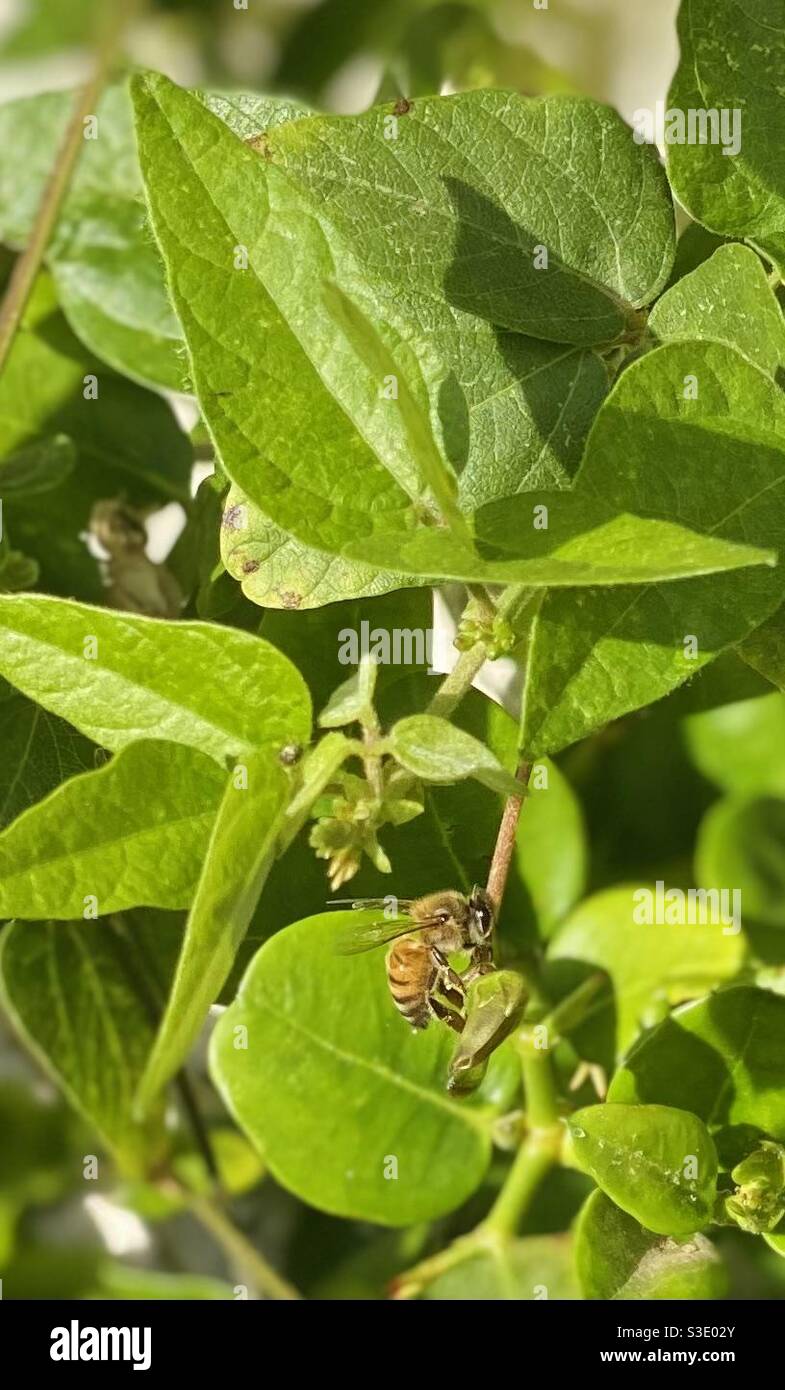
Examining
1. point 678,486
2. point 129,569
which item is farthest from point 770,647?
point 129,569

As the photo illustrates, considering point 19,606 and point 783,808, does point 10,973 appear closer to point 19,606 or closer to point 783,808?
point 19,606

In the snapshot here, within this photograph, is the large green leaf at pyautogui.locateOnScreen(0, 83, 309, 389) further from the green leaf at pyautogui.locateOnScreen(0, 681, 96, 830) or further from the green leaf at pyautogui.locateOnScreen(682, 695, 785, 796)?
the green leaf at pyautogui.locateOnScreen(682, 695, 785, 796)

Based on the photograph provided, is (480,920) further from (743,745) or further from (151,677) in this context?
(743,745)

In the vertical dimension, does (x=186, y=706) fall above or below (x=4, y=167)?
below

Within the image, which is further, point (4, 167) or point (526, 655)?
point (4, 167)
